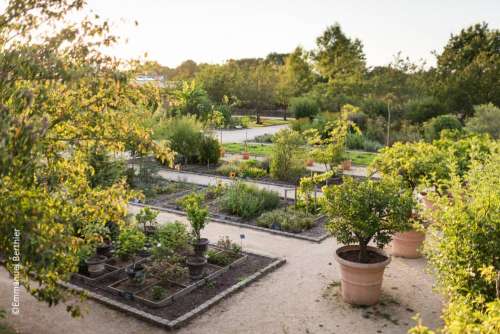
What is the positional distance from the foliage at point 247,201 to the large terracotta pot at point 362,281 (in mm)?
4346

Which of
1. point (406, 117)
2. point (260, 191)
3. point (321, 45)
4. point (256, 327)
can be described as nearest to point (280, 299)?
point (256, 327)

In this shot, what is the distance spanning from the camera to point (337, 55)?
48250 millimetres

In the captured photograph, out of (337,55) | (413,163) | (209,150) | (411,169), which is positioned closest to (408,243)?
(411,169)

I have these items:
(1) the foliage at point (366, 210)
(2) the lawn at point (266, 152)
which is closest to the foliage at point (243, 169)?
(2) the lawn at point (266, 152)

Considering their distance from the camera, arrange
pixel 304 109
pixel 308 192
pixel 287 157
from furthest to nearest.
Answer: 1. pixel 304 109
2. pixel 287 157
3. pixel 308 192

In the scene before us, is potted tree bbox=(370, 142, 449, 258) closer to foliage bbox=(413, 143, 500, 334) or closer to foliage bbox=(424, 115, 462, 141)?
foliage bbox=(413, 143, 500, 334)

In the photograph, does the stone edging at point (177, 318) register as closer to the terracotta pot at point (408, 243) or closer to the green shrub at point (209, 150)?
the terracotta pot at point (408, 243)

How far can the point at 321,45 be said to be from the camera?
50.1m

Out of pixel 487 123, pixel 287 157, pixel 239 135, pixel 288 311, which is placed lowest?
pixel 288 311

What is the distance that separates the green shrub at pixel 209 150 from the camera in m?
17.2

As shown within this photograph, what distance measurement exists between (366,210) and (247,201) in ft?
15.8

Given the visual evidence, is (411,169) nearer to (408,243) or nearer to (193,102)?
(408,243)

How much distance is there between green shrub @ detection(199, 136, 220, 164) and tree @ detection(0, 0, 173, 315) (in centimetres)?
1214

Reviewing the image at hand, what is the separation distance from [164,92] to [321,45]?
4755 centimetres
